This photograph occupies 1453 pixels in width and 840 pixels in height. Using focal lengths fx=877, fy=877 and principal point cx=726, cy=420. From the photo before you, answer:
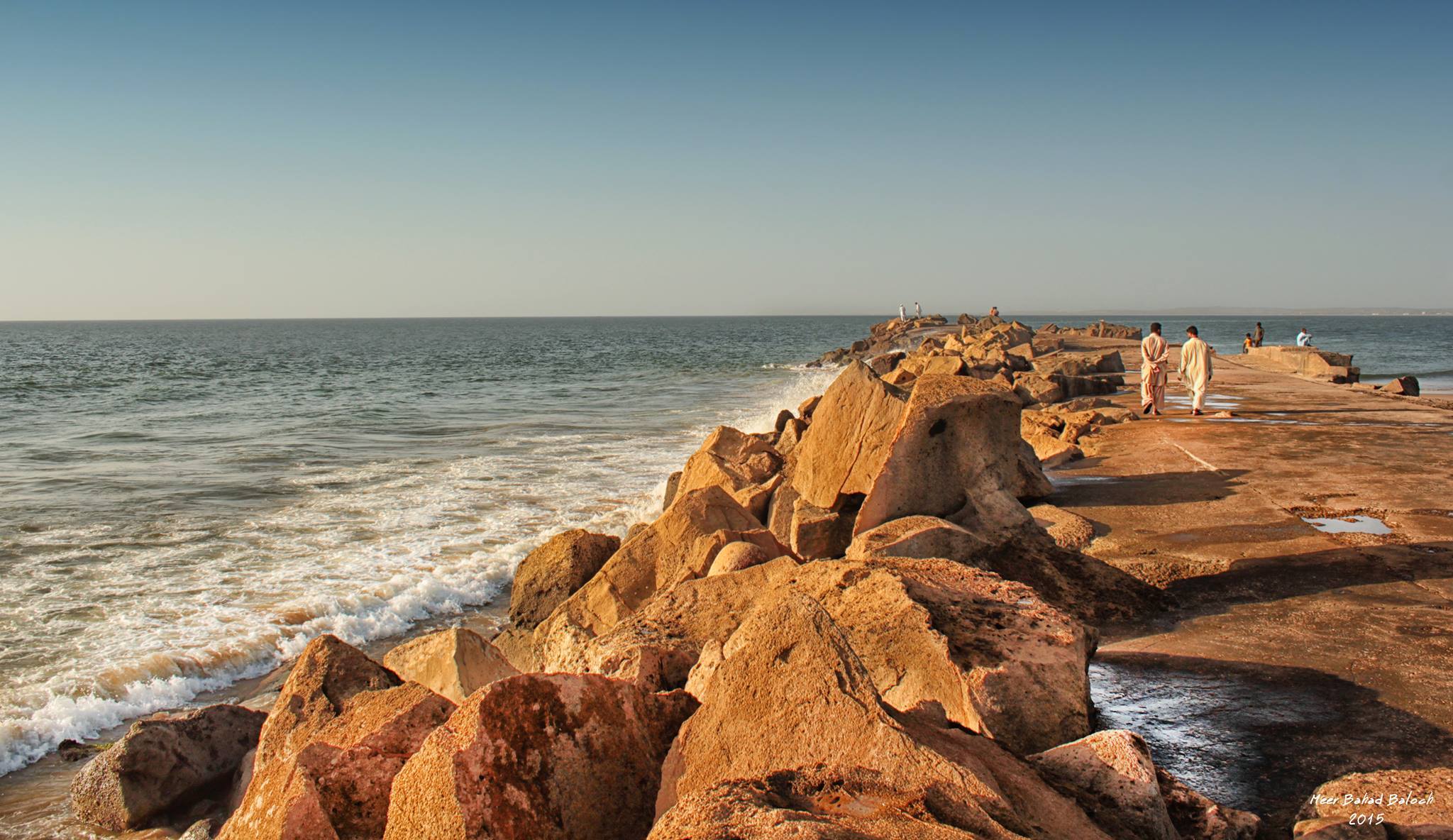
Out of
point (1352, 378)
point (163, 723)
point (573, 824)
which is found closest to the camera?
point (573, 824)

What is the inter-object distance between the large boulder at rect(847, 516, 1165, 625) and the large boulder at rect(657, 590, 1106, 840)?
220 cm

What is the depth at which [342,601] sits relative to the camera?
7789mm

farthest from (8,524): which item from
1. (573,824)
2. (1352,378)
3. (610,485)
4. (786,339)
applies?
(786,339)

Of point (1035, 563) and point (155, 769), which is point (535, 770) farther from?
point (1035, 563)

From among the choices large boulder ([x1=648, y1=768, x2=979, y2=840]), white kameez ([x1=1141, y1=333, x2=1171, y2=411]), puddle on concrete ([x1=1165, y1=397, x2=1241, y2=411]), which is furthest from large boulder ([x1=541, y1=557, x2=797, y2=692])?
puddle on concrete ([x1=1165, y1=397, x2=1241, y2=411])

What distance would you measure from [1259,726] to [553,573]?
4.77 m

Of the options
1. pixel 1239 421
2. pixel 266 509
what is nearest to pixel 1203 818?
pixel 1239 421

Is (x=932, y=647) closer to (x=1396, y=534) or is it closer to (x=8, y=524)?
(x=1396, y=534)

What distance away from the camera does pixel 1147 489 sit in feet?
27.5

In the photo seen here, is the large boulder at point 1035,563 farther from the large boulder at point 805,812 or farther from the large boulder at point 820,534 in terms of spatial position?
the large boulder at point 805,812

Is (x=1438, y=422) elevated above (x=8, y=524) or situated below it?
above

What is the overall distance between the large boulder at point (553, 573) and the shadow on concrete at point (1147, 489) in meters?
4.22

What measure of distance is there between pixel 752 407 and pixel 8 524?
16.5 m

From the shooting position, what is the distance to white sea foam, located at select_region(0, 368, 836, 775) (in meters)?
6.21
